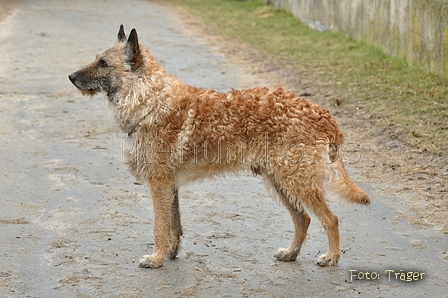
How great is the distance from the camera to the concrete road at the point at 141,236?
5.13 m

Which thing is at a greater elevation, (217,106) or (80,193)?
(217,106)

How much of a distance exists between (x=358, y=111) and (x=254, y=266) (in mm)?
4951

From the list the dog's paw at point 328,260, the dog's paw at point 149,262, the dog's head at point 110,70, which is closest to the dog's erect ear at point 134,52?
the dog's head at point 110,70

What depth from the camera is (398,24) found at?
12523mm

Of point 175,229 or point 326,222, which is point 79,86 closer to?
point 175,229

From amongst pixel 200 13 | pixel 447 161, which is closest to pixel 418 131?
pixel 447 161

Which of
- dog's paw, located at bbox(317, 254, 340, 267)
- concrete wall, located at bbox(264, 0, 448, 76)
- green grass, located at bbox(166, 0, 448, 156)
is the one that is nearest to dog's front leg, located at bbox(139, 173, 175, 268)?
dog's paw, located at bbox(317, 254, 340, 267)

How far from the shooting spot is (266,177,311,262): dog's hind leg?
5.61 metres

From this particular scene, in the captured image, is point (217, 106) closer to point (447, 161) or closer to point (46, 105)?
Result: point (447, 161)

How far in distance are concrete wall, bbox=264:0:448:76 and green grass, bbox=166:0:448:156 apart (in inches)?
7.6

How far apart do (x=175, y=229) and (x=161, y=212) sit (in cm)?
24

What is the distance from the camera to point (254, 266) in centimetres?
549

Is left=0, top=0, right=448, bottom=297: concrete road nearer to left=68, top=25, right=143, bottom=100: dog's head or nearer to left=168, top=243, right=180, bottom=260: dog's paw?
left=168, top=243, right=180, bottom=260: dog's paw

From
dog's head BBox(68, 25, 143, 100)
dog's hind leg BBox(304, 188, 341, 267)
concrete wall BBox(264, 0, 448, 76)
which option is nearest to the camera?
dog's hind leg BBox(304, 188, 341, 267)
